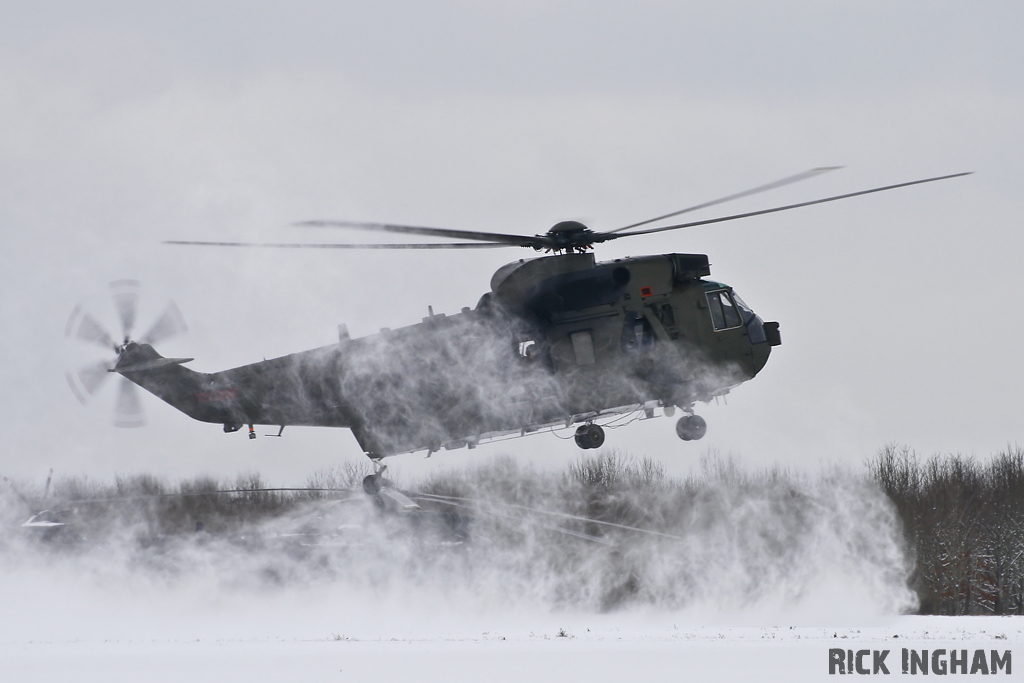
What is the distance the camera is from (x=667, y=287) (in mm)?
21703

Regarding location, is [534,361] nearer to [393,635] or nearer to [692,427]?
[692,427]

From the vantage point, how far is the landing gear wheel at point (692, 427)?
22.0m

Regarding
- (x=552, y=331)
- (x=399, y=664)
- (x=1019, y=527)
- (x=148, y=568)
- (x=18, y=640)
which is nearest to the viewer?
(x=552, y=331)

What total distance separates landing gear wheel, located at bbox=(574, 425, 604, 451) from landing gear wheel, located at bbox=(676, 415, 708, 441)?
1655 millimetres

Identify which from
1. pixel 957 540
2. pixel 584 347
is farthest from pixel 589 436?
pixel 957 540

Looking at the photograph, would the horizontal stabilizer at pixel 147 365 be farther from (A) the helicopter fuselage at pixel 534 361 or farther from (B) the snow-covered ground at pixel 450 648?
(B) the snow-covered ground at pixel 450 648

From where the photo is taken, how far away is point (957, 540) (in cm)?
5431

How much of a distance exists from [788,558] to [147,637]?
66.5 ft

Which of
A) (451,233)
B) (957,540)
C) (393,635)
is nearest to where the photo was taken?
(451,233)

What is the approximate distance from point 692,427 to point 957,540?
124 feet

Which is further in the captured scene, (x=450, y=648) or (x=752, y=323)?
(x=450, y=648)

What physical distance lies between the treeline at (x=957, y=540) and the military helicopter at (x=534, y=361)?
31998mm

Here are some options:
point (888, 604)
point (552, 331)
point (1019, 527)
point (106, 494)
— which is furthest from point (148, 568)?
point (1019, 527)

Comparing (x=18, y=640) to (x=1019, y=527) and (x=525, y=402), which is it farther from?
(x=1019, y=527)
